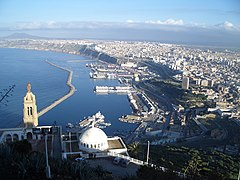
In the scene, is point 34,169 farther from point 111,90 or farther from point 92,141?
point 111,90

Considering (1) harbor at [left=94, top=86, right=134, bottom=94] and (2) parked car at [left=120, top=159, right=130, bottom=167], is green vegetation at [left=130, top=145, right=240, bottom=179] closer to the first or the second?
(2) parked car at [left=120, top=159, right=130, bottom=167]

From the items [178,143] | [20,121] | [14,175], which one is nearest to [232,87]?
[178,143]

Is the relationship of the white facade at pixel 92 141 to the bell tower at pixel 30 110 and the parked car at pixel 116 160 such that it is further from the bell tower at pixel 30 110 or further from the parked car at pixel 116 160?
the bell tower at pixel 30 110

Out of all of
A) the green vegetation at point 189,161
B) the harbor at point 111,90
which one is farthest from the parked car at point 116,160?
the harbor at point 111,90

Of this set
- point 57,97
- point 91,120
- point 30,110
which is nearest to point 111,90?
point 57,97

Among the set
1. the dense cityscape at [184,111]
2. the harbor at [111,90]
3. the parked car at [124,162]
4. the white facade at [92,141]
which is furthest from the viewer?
the harbor at [111,90]

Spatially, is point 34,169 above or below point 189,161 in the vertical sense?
above

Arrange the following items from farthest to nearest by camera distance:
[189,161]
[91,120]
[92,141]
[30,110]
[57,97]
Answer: [57,97]
[91,120]
[30,110]
[189,161]
[92,141]

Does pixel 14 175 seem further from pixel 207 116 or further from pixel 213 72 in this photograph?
pixel 213 72

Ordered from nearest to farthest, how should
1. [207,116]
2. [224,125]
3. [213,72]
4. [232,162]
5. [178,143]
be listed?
[232,162] → [178,143] → [224,125] → [207,116] → [213,72]

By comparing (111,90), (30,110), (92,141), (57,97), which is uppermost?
(30,110)

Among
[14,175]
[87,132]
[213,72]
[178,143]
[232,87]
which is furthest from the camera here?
[213,72]
